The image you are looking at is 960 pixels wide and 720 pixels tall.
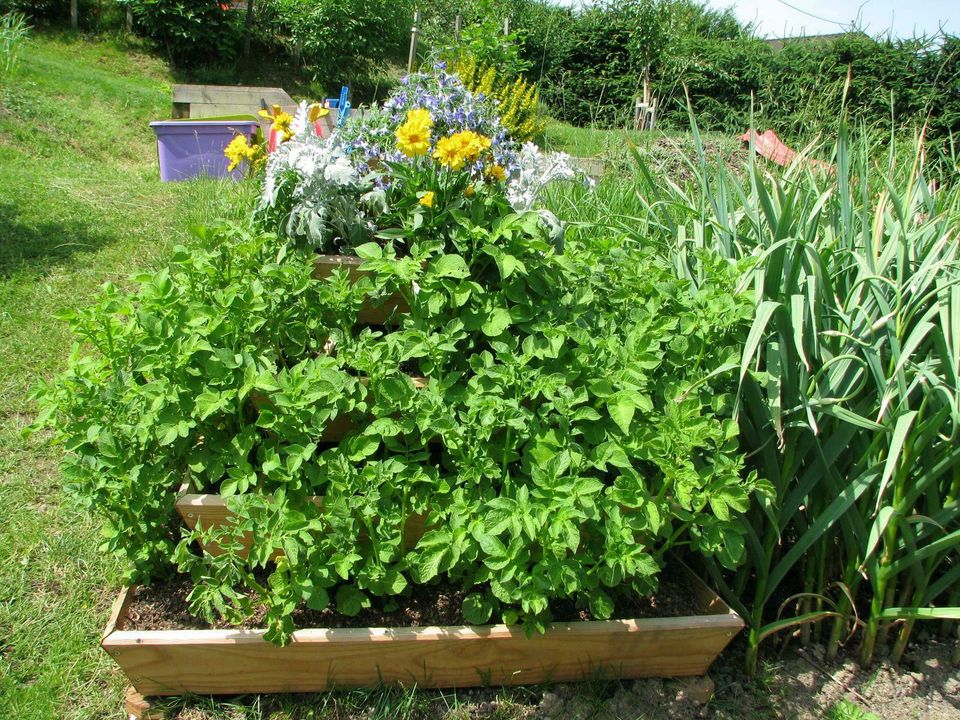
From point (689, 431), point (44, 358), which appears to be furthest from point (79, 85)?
point (689, 431)

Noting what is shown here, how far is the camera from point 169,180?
5.80 metres

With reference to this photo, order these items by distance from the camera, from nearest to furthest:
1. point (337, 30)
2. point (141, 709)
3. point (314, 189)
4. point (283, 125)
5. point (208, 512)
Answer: point (141, 709), point (208, 512), point (314, 189), point (283, 125), point (337, 30)

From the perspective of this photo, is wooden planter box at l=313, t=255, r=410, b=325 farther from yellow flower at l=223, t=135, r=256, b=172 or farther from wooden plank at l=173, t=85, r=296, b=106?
wooden plank at l=173, t=85, r=296, b=106

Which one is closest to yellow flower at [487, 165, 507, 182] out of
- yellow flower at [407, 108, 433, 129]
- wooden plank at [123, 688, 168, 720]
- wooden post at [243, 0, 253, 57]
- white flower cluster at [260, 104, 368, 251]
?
yellow flower at [407, 108, 433, 129]

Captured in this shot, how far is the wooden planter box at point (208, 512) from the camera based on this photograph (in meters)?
1.84

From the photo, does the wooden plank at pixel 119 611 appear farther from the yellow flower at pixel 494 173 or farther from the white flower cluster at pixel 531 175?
the white flower cluster at pixel 531 175

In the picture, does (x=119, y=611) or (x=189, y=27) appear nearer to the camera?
(x=119, y=611)

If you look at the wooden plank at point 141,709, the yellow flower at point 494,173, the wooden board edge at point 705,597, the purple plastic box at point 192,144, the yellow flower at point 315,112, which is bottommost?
the wooden plank at point 141,709

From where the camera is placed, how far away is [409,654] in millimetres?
1805

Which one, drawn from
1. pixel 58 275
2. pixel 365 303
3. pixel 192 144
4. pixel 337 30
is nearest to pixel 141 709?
pixel 365 303

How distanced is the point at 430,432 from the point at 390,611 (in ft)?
1.74

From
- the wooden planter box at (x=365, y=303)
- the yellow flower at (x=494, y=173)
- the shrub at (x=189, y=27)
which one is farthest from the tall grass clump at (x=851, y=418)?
the shrub at (x=189, y=27)

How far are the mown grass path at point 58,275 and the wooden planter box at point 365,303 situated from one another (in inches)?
36.0

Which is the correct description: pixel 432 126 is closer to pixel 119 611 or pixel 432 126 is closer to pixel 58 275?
pixel 119 611
